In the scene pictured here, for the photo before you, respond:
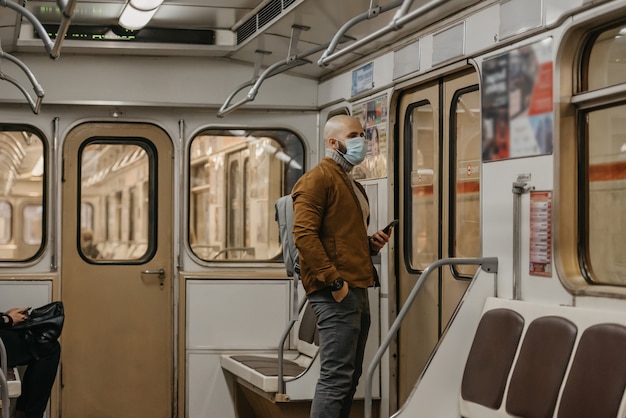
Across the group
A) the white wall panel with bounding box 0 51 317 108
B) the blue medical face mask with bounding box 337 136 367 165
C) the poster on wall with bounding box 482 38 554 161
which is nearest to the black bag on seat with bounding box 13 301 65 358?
the white wall panel with bounding box 0 51 317 108

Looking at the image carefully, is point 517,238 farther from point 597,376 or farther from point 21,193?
point 21,193

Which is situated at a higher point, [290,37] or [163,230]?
[290,37]

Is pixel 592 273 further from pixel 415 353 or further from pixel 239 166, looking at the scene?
pixel 239 166

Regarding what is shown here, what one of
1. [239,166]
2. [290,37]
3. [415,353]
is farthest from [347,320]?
[239,166]

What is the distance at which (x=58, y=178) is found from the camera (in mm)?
7645

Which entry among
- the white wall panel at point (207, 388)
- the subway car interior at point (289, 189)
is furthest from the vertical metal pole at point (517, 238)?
the white wall panel at point (207, 388)

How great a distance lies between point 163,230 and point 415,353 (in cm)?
246

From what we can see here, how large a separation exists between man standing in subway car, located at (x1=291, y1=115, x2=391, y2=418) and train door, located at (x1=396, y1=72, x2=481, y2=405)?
0.66m


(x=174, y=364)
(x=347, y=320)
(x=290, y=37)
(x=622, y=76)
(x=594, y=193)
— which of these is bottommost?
(x=174, y=364)

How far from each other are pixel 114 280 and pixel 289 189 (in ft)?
4.88

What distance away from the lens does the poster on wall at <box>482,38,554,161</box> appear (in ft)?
15.5

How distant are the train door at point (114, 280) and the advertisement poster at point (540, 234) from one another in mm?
3658

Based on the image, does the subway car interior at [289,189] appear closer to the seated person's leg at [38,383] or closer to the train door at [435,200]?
the train door at [435,200]

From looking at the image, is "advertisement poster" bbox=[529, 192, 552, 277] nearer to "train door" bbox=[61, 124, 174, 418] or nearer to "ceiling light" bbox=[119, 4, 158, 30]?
"ceiling light" bbox=[119, 4, 158, 30]
